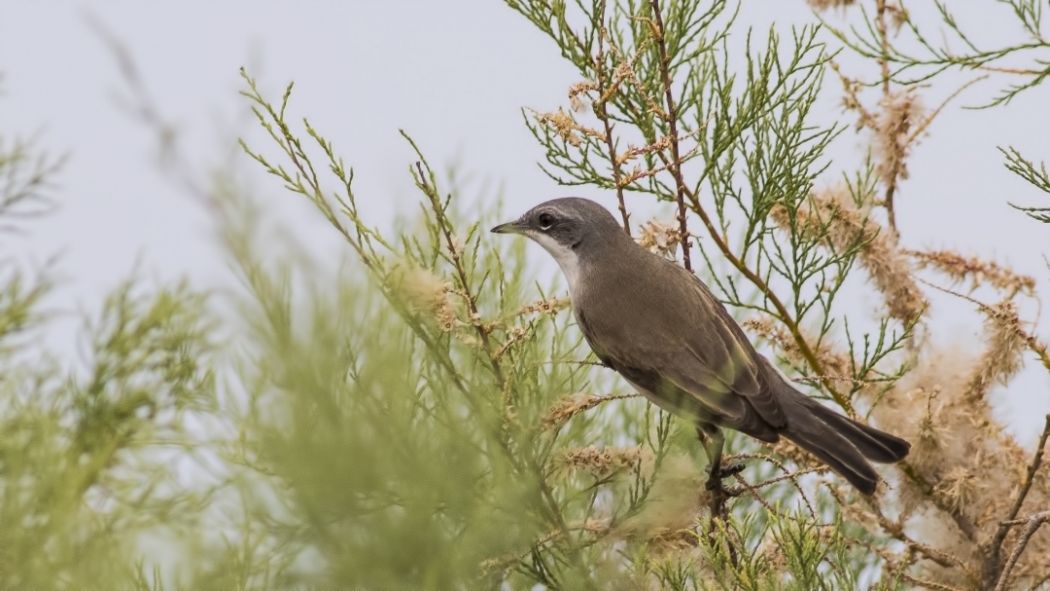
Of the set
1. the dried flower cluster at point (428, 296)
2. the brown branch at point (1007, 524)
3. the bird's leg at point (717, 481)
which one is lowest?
the brown branch at point (1007, 524)

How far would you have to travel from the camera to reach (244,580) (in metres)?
1.83

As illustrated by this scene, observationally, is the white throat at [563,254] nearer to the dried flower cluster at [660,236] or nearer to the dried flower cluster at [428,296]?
the dried flower cluster at [660,236]

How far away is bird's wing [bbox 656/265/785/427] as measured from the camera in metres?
3.05

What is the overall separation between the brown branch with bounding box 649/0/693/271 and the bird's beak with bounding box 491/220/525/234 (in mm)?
695

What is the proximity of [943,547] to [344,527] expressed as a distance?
1.67 meters

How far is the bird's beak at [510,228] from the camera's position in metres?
3.35

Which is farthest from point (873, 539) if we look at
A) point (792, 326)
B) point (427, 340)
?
point (427, 340)

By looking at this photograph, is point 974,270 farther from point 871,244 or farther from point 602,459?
point 602,459

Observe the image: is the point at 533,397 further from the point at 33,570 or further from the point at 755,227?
the point at 33,570

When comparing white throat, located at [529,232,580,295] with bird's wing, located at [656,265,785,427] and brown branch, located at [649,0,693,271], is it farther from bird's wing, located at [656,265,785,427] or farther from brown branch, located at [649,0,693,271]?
brown branch, located at [649,0,693,271]

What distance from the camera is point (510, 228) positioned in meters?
3.44

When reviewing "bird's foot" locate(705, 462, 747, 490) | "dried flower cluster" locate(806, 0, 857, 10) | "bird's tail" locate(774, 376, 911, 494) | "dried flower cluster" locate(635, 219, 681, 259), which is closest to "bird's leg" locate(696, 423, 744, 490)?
"bird's foot" locate(705, 462, 747, 490)

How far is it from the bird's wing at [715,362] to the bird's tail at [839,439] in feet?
0.15

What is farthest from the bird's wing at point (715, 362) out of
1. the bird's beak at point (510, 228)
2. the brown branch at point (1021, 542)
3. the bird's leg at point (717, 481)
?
the brown branch at point (1021, 542)
